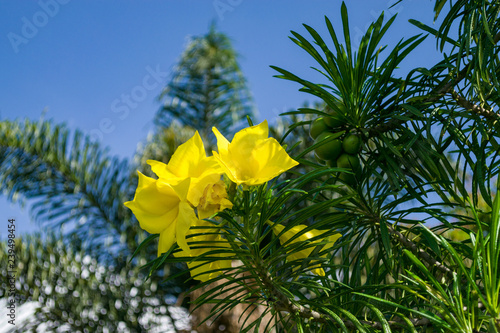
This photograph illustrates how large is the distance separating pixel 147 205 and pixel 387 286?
7.2 inches

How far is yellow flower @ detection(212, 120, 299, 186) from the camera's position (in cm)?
29

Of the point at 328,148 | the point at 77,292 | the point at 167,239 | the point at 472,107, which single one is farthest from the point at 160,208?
the point at 77,292

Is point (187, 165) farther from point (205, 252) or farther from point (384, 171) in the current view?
point (384, 171)

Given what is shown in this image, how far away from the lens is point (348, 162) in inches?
14.6

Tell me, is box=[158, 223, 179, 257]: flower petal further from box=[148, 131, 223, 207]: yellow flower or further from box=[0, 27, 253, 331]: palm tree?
box=[0, 27, 253, 331]: palm tree

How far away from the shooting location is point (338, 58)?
374mm

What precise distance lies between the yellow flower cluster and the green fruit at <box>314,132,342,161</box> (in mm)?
88

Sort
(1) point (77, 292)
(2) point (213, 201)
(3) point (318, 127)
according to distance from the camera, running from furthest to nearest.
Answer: (1) point (77, 292)
(3) point (318, 127)
(2) point (213, 201)

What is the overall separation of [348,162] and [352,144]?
16 millimetres

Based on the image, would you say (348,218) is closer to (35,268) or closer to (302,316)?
(302,316)

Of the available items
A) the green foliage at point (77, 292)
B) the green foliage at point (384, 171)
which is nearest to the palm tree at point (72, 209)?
the green foliage at point (77, 292)

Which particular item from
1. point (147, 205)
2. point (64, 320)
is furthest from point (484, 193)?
point (64, 320)

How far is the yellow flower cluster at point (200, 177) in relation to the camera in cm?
29

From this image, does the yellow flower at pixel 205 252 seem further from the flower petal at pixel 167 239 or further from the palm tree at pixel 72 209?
the palm tree at pixel 72 209
